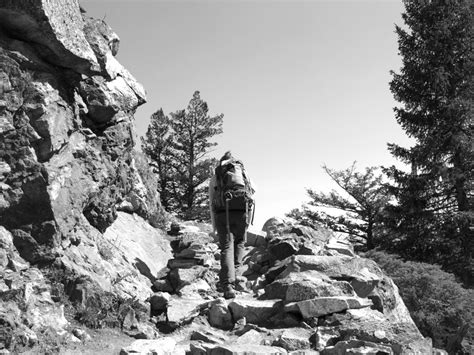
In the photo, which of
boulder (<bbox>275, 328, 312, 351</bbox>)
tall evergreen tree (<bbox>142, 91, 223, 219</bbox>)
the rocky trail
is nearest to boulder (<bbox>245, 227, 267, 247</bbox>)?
the rocky trail

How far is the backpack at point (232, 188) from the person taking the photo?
7.83m

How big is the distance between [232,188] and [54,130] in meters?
3.32

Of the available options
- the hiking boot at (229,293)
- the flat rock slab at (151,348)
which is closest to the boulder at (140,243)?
the hiking boot at (229,293)

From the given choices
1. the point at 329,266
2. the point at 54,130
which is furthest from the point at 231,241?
the point at 54,130

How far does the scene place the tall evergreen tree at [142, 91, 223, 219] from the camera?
1133 inches

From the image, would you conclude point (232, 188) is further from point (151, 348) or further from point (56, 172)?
point (151, 348)

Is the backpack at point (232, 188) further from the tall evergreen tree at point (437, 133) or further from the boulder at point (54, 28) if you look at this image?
the tall evergreen tree at point (437, 133)

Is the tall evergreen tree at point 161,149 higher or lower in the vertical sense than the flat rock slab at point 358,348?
higher

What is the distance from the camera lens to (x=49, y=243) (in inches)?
241

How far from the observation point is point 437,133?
16172 millimetres

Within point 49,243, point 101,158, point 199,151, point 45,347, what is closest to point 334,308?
A: point 45,347

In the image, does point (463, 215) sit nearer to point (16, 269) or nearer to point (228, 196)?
point (228, 196)

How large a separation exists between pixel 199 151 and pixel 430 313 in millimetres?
23401

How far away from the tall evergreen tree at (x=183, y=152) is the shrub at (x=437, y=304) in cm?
2004
